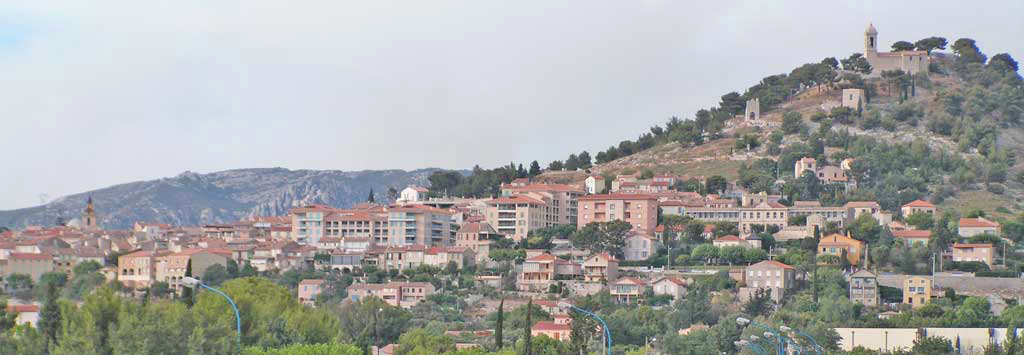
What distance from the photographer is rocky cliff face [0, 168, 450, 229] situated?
497 feet

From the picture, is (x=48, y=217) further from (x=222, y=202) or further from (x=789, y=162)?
(x=789, y=162)

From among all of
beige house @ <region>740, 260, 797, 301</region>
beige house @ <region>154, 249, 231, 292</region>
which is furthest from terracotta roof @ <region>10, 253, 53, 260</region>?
Answer: beige house @ <region>740, 260, 797, 301</region>

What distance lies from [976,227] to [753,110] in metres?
30.4

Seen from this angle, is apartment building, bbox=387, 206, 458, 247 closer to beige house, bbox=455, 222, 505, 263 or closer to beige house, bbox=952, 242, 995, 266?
beige house, bbox=455, 222, 505, 263

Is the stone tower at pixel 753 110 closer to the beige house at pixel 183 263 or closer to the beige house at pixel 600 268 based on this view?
the beige house at pixel 600 268

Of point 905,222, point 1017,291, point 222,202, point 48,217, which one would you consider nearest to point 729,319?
point 1017,291

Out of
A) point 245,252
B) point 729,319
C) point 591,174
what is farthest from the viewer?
point 591,174

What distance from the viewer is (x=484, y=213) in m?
95.3

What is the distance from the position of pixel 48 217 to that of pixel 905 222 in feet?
219

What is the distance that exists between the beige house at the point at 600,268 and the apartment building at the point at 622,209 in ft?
22.8

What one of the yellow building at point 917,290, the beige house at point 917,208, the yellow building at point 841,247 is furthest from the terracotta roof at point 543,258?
the beige house at point 917,208

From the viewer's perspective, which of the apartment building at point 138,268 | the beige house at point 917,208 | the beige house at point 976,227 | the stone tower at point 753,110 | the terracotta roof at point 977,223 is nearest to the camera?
the apartment building at point 138,268

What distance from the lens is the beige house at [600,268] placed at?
81125mm

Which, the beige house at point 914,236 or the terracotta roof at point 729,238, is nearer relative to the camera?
the beige house at point 914,236
